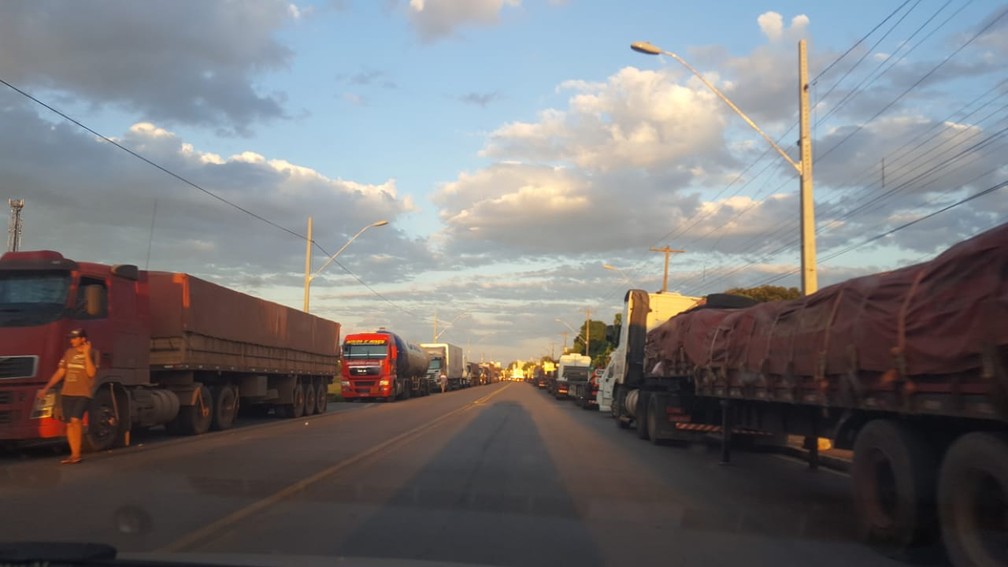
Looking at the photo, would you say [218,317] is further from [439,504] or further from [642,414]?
[439,504]

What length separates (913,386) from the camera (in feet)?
23.2

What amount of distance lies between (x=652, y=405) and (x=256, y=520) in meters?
11.5

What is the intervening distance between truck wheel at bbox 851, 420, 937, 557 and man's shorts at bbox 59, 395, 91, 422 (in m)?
10.5

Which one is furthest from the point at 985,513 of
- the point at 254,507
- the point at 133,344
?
the point at 133,344

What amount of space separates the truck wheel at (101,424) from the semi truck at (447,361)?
4357cm

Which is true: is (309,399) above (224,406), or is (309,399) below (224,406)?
below

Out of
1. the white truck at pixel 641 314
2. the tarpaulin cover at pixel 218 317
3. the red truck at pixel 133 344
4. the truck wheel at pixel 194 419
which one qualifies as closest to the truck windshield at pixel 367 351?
the tarpaulin cover at pixel 218 317

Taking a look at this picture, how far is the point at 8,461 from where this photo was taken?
12477 millimetres

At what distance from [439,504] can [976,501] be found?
5.34 m

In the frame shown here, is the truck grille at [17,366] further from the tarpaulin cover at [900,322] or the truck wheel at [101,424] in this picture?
the tarpaulin cover at [900,322]

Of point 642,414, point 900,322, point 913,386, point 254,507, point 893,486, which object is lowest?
point 254,507

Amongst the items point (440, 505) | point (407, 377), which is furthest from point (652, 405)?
point (407, 377)

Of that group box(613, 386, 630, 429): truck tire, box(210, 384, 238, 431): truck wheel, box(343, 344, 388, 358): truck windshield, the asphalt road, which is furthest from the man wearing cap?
box(343, 344, 388, 358): truck windshield

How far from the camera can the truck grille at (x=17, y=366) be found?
12.3m
